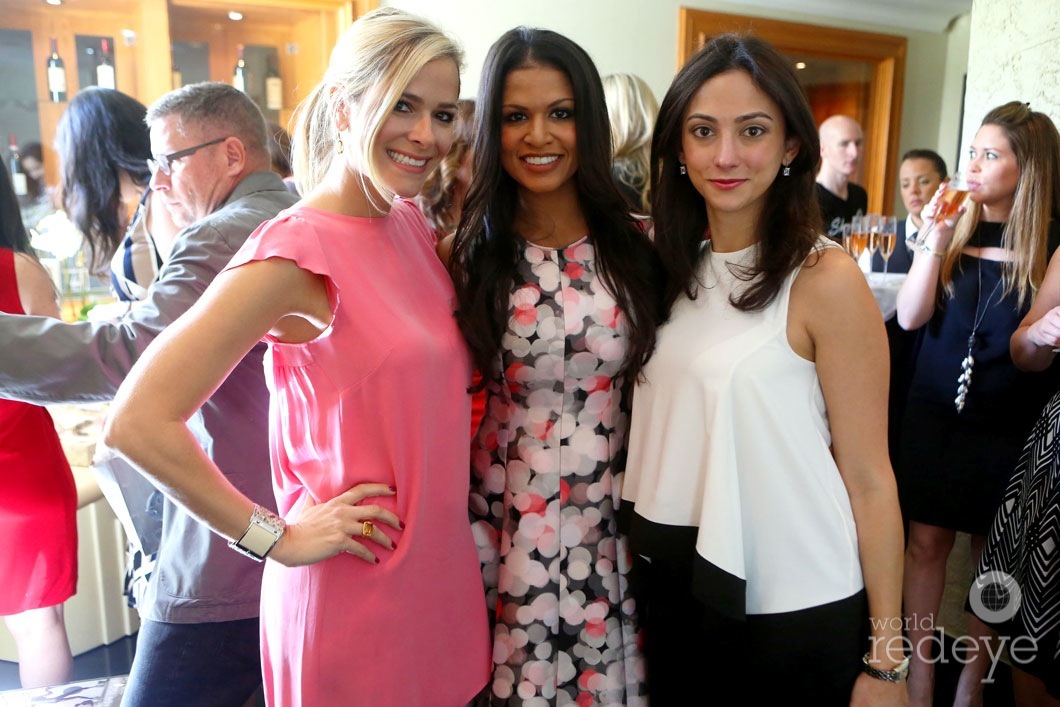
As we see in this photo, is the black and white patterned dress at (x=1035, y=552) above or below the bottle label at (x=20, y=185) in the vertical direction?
below

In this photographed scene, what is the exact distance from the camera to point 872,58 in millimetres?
6301

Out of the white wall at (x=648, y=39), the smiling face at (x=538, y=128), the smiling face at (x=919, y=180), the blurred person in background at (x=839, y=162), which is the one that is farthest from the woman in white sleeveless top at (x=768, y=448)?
the smiling face at (x=919, y=180)

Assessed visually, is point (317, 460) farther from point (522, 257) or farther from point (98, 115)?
point (98, 115)

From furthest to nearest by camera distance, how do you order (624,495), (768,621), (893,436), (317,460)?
(893,436) → (624,495) → (768,621) → (317,460)

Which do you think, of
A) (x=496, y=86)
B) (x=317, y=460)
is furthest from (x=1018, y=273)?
(x=317, y=460)

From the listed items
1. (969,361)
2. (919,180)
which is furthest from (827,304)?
(919,180)

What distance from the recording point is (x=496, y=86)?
1.45 metres

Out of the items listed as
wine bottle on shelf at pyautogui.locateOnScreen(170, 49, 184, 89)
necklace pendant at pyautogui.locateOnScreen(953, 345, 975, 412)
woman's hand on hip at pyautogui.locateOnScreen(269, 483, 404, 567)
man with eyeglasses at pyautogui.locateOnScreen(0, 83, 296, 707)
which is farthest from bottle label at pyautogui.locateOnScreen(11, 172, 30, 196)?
necklace pendant at pyautogui.locateOnScreen(953, 345, 975, 412)

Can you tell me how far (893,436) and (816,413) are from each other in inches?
90.4

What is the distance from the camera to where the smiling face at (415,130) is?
1216mm

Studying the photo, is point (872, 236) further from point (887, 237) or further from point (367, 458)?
point (367, 458)

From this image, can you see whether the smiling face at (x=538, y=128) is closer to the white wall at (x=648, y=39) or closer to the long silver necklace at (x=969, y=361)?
the long silver necklace at (x=969, y=361)

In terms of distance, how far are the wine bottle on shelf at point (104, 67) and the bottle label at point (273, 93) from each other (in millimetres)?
730

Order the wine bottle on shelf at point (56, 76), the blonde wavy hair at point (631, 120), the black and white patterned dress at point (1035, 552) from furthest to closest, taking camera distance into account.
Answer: the wine bottle on shelf at point (56, 76) < the blonde wavy hair at point (631, 120) < the black and white patterned dress at point (1035, 552)
